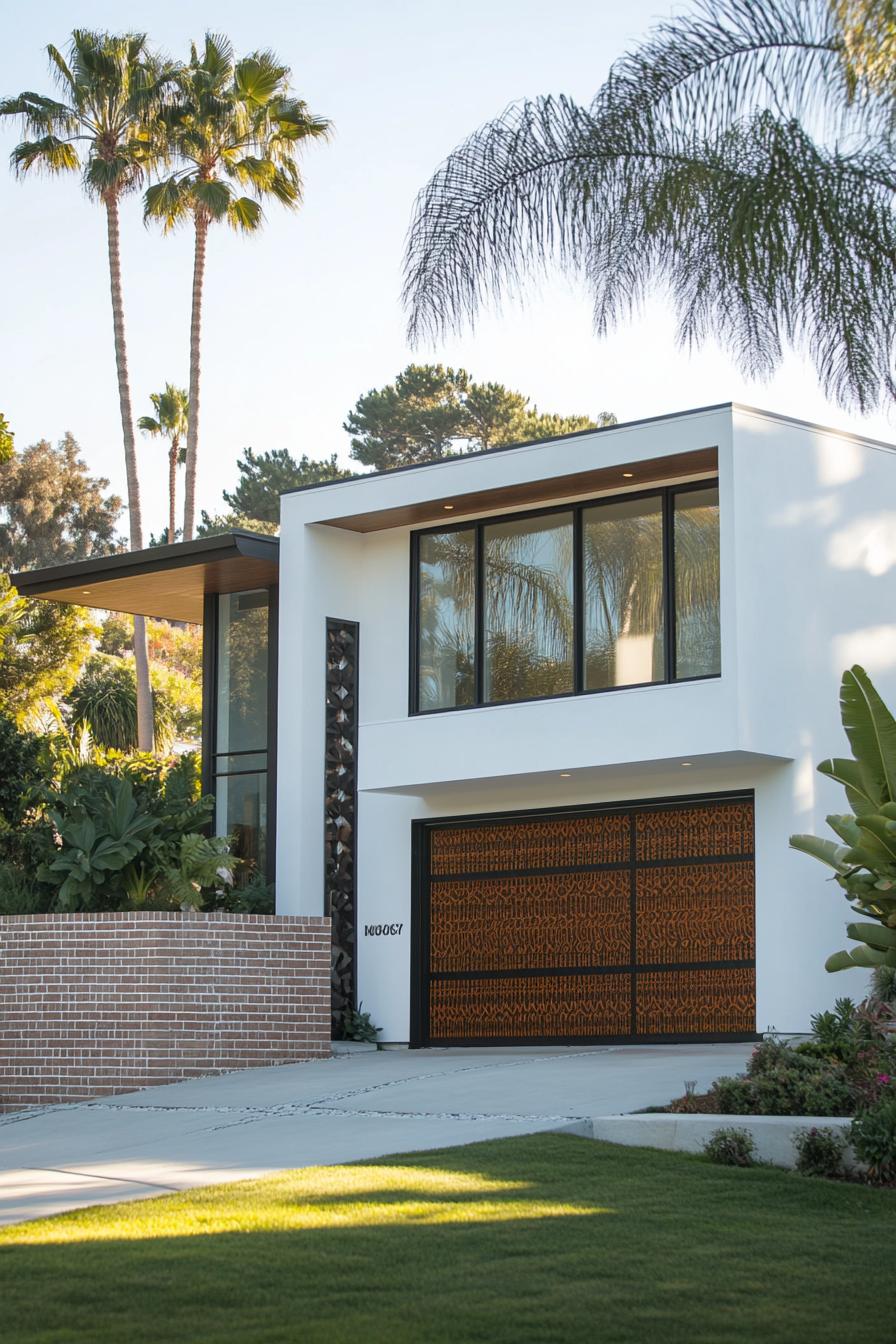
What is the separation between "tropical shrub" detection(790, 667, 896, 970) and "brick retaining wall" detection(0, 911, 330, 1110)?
5.47 m

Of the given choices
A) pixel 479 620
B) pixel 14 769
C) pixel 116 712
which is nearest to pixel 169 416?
pixel 116 712

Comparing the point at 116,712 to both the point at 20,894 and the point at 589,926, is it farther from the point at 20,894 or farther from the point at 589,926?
the point at 589,926

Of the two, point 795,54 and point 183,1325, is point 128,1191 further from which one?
point 795,54

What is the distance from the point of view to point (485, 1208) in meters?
8.81

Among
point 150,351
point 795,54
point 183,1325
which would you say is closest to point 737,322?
point 795,54

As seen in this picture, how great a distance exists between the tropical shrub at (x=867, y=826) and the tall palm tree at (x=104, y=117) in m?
19.3

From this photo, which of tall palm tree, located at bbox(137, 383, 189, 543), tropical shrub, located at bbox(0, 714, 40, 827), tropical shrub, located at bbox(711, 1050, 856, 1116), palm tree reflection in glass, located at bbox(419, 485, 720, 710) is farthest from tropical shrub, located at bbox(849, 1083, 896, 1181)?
tall palm tree, located at bbox(137, 383, 189, 543)

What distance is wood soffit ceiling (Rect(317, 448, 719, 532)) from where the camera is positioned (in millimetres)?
17234

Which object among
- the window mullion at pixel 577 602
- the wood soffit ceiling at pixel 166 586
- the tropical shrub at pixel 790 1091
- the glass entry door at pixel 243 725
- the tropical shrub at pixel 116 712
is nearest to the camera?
the tropical shrub at pixel 790 1091

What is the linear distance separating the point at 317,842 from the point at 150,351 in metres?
23.7

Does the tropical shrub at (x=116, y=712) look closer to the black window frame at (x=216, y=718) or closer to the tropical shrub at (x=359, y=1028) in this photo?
the black window frame at (x=216, y=718)

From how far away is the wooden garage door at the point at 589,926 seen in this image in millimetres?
17281

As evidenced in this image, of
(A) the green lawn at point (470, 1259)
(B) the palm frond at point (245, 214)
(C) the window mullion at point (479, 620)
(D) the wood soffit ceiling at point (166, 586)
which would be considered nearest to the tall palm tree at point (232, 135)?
(B) the palm frond at point (245, 214)

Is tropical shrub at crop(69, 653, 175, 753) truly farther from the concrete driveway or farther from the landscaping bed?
the landscaping bed
